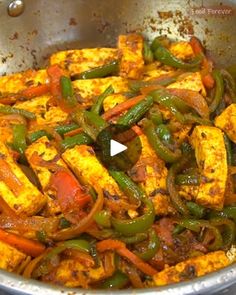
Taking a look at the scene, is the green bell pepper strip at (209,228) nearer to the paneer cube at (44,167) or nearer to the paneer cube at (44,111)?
the paneer cube at (44,167)

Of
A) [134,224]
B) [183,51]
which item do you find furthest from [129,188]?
[183,51]

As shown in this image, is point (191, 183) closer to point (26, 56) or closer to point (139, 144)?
point (139, 144)

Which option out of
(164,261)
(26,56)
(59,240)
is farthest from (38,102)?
(164,261)

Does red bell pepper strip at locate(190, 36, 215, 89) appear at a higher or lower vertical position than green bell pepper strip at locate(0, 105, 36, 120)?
higher

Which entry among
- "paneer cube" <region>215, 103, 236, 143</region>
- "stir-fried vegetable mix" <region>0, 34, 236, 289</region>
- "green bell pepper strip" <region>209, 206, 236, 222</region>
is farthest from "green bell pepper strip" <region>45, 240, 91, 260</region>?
"paneer cube" <region>215, 103, 236, 143</region>

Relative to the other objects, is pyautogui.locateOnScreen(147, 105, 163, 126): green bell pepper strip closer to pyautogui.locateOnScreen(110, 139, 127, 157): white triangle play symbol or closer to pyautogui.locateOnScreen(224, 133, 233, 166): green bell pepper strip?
pyautogui.locateOnScreen(110, 139, 127, 157): white triangle play symbol

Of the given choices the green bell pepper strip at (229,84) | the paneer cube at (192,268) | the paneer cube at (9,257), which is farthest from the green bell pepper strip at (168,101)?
the paneer cube at (9,257)
